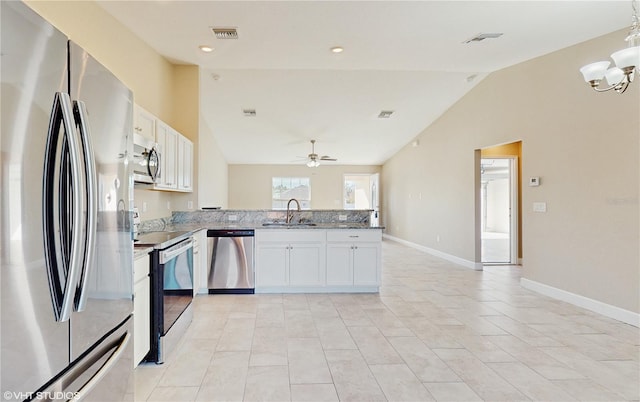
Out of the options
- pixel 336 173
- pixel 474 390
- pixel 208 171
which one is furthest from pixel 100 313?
pixel 336 173

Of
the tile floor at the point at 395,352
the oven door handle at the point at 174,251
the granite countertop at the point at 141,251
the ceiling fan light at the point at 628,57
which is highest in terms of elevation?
the ceiling fan light at the point at 628,57

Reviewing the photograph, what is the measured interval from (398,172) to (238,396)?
8117 millimetres

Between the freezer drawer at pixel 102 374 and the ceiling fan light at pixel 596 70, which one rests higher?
the ceiling fan light at pixel 596 70

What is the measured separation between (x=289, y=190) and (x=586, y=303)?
329 inches

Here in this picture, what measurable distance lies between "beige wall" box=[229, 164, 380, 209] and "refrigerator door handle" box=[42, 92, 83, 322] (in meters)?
9.81

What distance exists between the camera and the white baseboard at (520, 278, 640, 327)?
330cm

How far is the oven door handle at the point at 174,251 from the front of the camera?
2.49 metres

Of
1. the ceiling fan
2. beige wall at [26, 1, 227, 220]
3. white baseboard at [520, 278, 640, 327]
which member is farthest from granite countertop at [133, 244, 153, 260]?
the ceiling fan

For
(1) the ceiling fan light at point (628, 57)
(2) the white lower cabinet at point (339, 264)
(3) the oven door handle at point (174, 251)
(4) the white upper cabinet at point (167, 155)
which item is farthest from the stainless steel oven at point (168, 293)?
(1) the ceiling fan light at point (628, 57)

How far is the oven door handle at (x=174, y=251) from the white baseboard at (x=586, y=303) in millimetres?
4322

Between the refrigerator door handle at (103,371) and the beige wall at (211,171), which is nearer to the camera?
the refrigerator door handle at (103,371)

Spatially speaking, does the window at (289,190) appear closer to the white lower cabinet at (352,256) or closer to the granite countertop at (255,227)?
the granite countertop at (255,227)

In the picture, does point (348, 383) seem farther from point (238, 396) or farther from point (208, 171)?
point (208, 171)

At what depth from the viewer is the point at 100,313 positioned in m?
1.30
